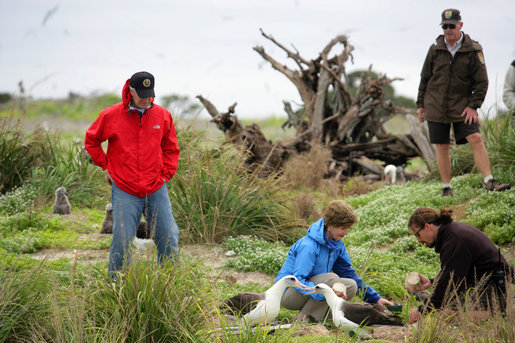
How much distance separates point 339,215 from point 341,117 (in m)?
10.4

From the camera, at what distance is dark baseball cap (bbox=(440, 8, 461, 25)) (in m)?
7.64

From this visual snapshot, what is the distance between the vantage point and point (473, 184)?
346 inches

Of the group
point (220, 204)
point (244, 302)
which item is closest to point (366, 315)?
point (244, 302)

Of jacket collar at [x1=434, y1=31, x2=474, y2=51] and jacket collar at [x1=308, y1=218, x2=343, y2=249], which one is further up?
jacket collar at [x1=434, y1=31, x2=474, y2=51]

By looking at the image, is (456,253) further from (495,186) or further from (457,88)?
(457,88)

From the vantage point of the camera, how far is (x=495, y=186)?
8.02 meters

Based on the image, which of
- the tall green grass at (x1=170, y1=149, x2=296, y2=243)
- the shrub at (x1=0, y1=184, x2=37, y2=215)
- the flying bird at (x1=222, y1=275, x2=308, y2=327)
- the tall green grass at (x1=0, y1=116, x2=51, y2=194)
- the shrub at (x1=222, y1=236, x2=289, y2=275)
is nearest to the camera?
the flying bird at (x1=222, y1=275, x2=308, y2=327)

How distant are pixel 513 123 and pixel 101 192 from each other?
7.25 meters

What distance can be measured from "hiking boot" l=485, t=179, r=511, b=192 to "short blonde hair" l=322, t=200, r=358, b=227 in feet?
12.6

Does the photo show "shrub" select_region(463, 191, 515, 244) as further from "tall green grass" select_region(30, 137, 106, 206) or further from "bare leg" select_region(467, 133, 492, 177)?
"tall green grass" select_region(30, 137, 106, 206)

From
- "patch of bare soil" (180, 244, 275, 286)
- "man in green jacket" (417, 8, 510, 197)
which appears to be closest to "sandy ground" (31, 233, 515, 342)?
"patch of bare soil" (180, 244, 275, 286)

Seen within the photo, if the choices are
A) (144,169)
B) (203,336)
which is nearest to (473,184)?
(144,169)

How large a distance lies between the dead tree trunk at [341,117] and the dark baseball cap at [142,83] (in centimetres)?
843

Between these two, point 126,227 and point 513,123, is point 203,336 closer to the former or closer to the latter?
point 126,227
